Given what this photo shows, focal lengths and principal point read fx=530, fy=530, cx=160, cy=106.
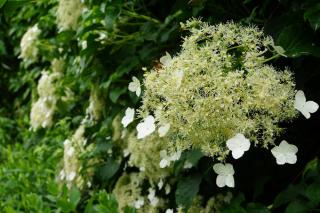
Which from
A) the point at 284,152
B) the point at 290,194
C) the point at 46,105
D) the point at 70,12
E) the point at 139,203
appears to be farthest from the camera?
the point at 46,105

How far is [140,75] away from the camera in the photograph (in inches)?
71.7

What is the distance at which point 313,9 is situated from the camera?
47.2 inches

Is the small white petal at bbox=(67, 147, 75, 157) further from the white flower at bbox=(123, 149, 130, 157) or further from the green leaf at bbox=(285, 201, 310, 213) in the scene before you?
the green leaf at bbox=(285, 201, 310, 213)

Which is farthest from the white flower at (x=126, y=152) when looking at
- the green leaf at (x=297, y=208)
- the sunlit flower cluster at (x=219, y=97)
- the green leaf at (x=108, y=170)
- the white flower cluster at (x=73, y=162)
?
the sunlit flower cluster at (x=219, y=97)

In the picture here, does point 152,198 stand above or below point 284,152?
below

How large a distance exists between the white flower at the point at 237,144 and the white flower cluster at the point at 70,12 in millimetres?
1259

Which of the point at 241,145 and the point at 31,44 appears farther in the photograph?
the point at 31,44

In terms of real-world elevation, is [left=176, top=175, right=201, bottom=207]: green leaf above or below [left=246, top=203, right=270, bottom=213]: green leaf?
below

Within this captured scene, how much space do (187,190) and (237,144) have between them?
587mm

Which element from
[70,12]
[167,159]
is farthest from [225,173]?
[70,12]

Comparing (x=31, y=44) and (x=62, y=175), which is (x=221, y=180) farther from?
(x=31, y=44)

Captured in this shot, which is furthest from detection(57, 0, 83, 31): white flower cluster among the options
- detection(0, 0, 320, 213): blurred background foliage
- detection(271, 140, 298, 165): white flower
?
detection(271, 140, 298, 165): white flower

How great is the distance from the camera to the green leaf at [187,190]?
5.04 feet

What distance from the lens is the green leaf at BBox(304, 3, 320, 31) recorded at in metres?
1.17
